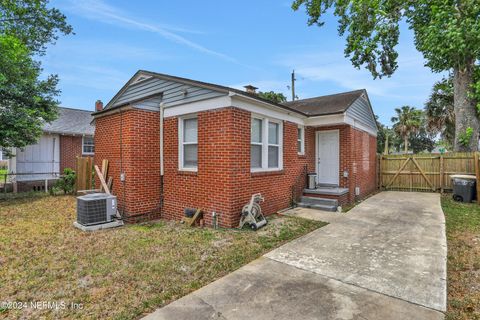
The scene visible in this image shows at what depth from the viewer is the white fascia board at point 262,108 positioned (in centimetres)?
620

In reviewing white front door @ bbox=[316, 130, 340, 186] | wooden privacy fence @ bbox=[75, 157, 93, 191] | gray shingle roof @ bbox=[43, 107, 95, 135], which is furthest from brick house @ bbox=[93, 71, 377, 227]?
gray shingle roof @ bbox=[43, 107, 95, 135]

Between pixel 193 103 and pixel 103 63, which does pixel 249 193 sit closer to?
pixel 193 103

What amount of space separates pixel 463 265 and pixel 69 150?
18.3 metres

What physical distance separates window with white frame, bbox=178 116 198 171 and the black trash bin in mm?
10817

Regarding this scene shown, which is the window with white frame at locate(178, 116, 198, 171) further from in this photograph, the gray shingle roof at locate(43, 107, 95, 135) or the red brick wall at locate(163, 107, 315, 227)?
the gray shingle roof at locate(43, 107, 95, 135)

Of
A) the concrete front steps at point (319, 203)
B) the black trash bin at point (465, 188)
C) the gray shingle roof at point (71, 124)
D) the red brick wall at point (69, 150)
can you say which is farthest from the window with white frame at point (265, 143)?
the red brick wall at point (69, 150)

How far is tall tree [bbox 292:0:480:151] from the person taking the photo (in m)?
10.2

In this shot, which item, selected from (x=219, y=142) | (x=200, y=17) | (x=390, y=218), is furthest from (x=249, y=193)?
(x=200, y=17)

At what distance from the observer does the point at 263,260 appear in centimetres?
437

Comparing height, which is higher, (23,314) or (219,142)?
(219,142)

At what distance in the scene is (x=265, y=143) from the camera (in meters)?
7.24

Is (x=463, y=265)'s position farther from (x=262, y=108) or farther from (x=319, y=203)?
(x=262, y=108)

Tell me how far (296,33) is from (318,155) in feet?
29.4

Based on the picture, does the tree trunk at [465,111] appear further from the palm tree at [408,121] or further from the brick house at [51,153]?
the brick house at [51,153]
